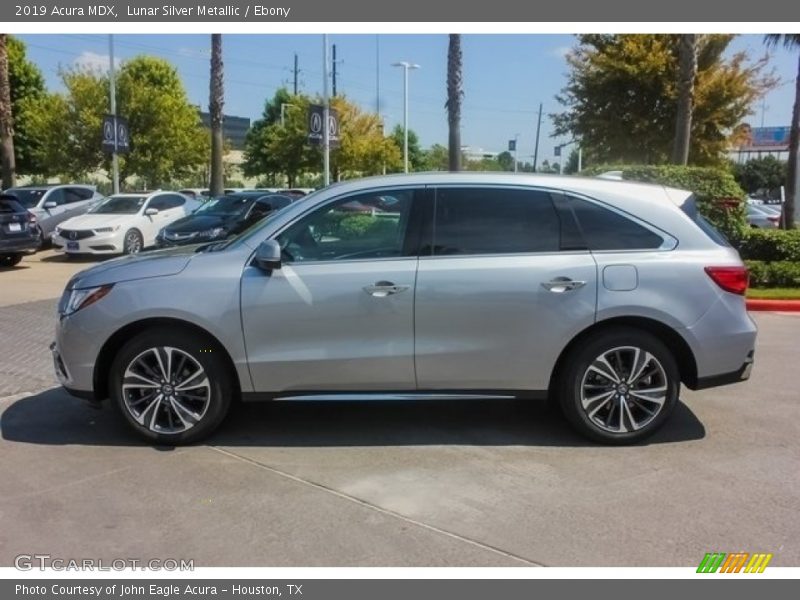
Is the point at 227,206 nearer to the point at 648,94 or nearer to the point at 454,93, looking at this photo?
the point at 454,93

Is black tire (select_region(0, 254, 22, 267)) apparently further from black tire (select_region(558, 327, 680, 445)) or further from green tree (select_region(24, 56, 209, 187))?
green tree (select_region(24, 56, 209, 187))

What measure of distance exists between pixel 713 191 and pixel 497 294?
8.74 m

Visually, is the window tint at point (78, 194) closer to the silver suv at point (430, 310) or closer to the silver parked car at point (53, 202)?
the silver parked car at point (53, 202)

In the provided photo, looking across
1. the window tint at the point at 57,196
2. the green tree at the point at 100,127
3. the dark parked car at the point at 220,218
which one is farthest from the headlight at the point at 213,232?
the green tree at the point at 100,127

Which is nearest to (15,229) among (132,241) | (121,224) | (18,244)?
(18,244)

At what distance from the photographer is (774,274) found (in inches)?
468

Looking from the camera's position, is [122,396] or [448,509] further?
[122,396]

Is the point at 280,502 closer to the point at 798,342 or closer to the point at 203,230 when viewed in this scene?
the point at 798,342

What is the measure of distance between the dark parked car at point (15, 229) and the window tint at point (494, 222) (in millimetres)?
12400

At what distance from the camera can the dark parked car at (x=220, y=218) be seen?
15539 millimetres

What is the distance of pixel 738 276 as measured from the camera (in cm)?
488

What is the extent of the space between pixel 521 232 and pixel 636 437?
5.17 ft

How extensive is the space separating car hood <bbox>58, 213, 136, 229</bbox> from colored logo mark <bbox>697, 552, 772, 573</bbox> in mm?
15947

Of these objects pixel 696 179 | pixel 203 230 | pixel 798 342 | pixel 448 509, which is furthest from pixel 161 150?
pixel 448 509
